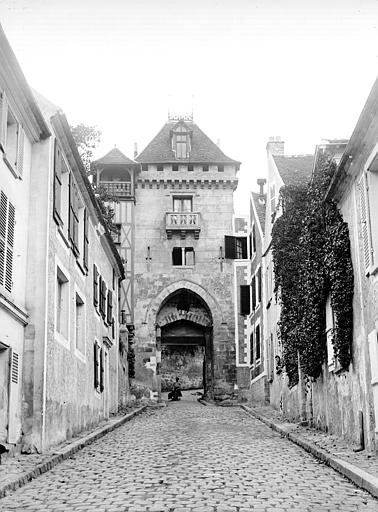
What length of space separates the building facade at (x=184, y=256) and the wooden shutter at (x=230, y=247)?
0.20 metres

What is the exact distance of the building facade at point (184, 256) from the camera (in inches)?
1625

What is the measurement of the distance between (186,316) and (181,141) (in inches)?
394

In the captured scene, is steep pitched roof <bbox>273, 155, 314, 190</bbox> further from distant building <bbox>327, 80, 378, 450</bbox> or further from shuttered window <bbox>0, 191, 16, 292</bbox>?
shuttered window <bbox>0, 191, 16, 292</bbox>

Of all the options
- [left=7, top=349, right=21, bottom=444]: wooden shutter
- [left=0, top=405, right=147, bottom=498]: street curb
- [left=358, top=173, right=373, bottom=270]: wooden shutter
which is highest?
[left=358, top=173, right=373, bottom=270]: wooden shutter

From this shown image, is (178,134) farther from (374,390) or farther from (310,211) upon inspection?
(374,390)

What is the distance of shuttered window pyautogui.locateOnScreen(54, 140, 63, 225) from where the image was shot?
45.8 ft

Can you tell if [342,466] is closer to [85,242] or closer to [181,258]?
[85,242]

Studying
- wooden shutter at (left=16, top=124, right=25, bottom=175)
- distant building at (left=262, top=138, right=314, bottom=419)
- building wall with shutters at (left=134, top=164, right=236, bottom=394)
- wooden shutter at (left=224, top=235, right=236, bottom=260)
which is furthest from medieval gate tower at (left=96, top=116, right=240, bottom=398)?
wooden shutter at (left=16, top=124, right=25, bottom=175)

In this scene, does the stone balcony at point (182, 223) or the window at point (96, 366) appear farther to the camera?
the stone balcony at point (182, 223)

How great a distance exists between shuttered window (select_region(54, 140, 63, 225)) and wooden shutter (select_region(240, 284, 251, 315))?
2530 cm

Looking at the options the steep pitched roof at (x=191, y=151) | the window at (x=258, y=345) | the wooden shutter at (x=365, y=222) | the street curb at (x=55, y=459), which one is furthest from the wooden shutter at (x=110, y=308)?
the steep pitched roof at (x=191, y=151)

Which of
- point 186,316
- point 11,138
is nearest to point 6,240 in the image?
point 11,138

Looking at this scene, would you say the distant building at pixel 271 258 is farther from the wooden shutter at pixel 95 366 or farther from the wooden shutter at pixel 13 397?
the wooden shutter at pixel 13 397

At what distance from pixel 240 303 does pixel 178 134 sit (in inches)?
417
